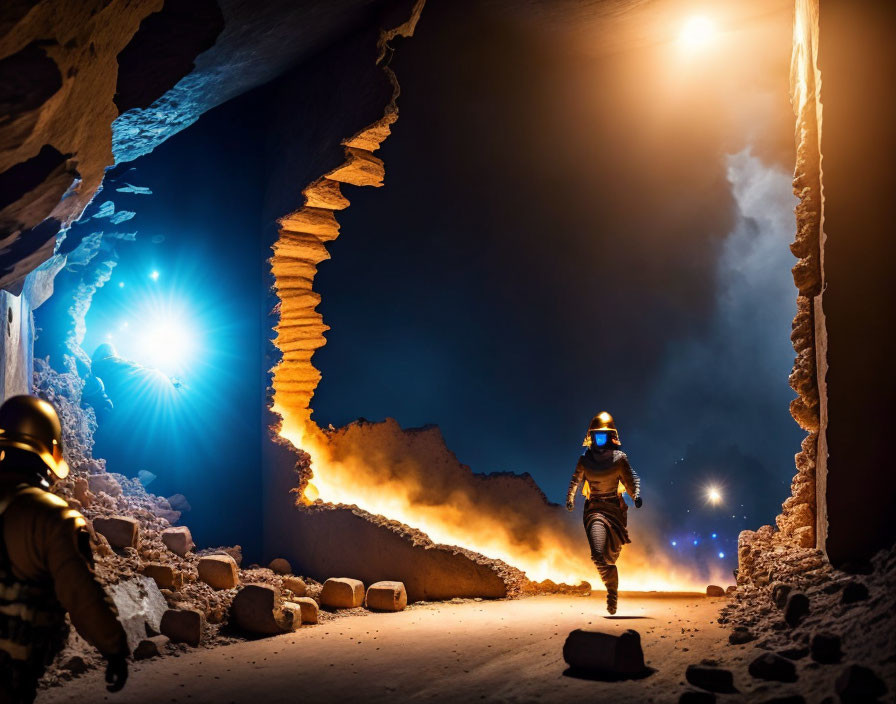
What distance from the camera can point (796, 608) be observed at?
178 inches

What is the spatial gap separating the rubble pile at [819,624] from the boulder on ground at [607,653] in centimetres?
67

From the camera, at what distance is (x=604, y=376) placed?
13930mm

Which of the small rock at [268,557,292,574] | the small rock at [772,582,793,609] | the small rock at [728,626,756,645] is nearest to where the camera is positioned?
the small rock at [728,626,756,645]

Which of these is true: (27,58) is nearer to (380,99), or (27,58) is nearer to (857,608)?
(380,99)

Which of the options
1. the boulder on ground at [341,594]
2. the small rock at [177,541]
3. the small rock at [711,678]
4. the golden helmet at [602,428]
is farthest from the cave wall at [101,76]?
the golden helmet at [602,428]

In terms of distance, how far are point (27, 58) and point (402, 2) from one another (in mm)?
5299

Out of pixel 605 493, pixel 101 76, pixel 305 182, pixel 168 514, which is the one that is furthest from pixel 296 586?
pixel 101 76

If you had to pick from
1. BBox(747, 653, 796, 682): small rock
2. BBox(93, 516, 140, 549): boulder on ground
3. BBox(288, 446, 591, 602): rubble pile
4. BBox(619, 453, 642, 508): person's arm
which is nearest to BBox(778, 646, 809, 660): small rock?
BBox(747, 653, 796, 682): small rock

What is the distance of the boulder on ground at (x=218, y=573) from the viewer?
24.6 feet

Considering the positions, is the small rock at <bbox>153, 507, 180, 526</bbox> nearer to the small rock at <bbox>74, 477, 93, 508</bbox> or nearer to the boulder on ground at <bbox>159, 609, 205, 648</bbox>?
the small rock at <bbox>74, 477, 93, 508</bbox>

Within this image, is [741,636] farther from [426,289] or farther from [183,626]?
[426,289]

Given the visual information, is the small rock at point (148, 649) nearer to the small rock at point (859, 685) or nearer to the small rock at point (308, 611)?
the small rock at point (308, 611)

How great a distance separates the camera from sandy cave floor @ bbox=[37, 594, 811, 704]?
4.21 m

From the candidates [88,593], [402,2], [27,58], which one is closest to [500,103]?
[402,2]
